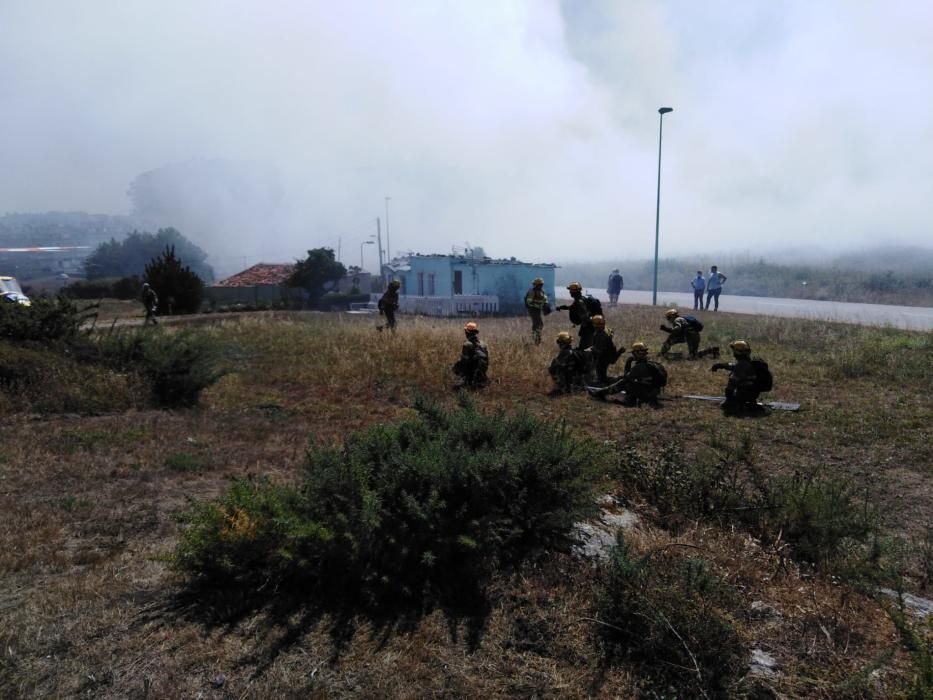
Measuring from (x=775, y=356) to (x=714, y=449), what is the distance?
22.1ft

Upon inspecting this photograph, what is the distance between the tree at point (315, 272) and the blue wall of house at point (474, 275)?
12174mm

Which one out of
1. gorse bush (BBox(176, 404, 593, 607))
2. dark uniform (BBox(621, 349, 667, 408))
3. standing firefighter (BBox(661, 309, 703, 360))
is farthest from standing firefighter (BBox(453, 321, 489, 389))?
gorse bush (BBox(176, 404, 593, 607))

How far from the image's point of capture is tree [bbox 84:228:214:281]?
83812 mm

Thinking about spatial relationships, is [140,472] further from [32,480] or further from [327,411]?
[327,411]

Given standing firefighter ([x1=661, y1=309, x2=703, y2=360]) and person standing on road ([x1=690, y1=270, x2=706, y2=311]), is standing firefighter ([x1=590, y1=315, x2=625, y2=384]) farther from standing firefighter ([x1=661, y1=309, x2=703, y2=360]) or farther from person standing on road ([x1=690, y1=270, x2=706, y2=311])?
person standing on road ([x1=690, y1=270, x2=706, y2=311])

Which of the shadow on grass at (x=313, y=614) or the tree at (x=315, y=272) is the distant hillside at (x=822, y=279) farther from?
the shadow on grass at (x=313, y=614)

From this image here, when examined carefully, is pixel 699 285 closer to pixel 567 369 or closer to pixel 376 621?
pixel 567 369

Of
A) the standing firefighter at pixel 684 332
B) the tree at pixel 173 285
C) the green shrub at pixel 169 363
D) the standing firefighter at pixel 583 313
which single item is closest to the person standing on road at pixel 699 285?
the standing firefighter at pixel 684 332

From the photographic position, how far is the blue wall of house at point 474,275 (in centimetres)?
3438

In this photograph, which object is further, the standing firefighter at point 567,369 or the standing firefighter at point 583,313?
the standing firefighter at point 583,313

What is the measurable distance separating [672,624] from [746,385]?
5241 millimetres

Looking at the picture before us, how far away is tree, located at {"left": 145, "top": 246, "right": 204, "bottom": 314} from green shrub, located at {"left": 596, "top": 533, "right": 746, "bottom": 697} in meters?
29.0

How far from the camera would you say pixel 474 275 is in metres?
34.4

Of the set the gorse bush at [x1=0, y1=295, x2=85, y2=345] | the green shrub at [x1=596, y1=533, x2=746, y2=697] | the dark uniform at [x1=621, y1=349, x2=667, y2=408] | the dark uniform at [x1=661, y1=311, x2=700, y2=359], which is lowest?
the green shrub at [x1=596, y1=533, x2=746, y2=697]
